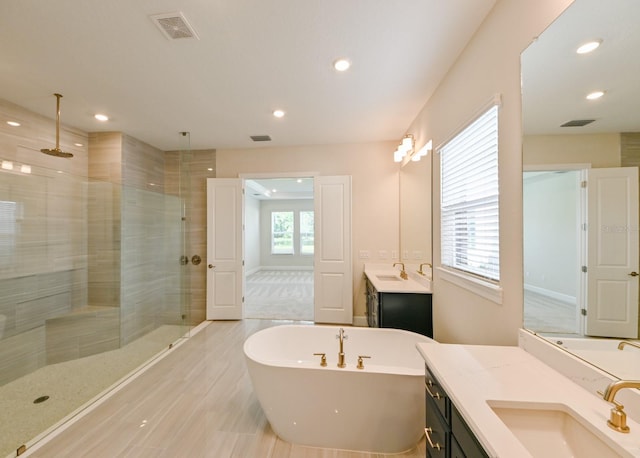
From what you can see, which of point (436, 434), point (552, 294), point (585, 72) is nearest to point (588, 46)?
point (585, 72)

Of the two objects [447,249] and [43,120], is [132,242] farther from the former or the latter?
[447,249]

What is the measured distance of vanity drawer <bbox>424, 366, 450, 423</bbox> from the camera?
37.5 inches

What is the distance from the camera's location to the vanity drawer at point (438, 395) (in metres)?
0.95

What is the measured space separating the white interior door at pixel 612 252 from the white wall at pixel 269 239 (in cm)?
786

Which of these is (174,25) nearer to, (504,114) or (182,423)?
(504,114)

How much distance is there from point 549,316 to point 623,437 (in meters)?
0.51

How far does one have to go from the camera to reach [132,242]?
3123 mm

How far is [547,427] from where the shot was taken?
82cm

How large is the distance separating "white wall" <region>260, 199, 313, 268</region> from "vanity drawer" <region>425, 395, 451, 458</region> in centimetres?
746

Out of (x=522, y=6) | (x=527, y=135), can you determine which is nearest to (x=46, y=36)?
(x=522, y=6)

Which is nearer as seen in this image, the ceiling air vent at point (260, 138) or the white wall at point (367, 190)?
the ceiling air vent at point (260, 138)

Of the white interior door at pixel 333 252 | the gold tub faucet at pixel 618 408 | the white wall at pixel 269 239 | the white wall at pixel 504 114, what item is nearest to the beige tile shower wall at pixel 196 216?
the white interior door at pixel 333 252

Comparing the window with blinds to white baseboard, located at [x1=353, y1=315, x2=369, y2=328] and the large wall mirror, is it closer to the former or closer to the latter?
the large wall mirror

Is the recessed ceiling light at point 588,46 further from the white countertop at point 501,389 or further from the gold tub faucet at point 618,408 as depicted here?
the white countertop at point 501,389
